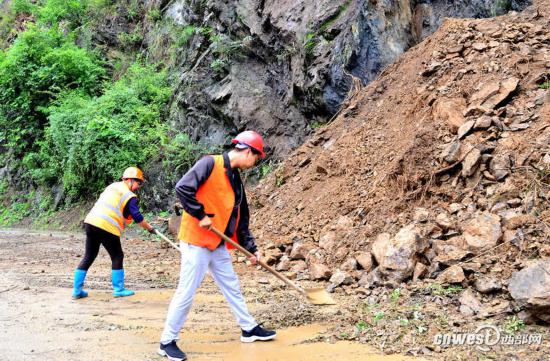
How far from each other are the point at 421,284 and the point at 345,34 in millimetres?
7196

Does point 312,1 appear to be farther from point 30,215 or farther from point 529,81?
point 30,215

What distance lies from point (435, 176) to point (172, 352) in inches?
165

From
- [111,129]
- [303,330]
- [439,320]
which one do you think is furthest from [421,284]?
[111,129]

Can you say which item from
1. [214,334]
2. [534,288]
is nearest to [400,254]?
[534,288]

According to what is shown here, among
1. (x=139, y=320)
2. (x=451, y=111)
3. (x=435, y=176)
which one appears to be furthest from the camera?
(x=451, y=111)

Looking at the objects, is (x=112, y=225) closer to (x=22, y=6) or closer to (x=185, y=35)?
(x=185, y=35)

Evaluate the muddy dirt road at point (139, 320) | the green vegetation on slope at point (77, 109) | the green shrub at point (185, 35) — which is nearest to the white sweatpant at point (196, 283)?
the muddy dirt road at point (139, 320)

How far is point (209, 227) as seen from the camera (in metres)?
4.04

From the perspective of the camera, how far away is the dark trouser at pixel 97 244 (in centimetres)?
629

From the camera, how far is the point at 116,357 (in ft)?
13.1

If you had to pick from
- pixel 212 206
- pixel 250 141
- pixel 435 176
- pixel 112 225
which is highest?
pixel 250 141

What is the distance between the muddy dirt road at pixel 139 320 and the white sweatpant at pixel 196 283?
25cm

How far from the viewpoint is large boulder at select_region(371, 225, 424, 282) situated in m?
5.29

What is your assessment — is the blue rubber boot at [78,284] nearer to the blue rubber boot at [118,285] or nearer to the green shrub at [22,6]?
the blue rubber boot at [118,285]
